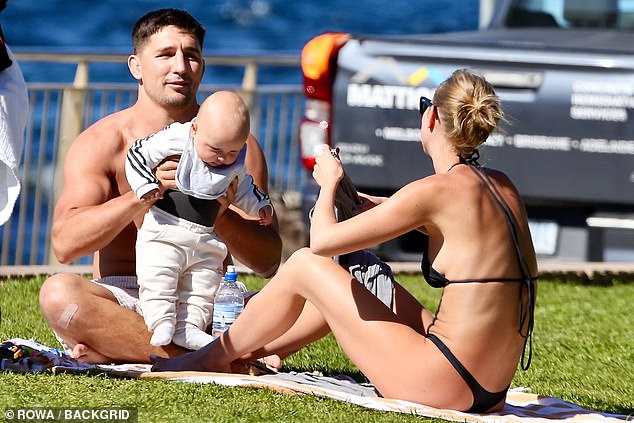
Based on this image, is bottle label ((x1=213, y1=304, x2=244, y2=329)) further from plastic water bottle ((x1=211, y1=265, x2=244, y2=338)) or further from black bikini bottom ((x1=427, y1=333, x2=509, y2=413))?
black bikini bottom ((x1=427, y1=333, x2=509, y2=413))

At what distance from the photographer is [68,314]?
5734 millimetres

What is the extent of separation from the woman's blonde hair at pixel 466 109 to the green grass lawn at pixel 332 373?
1004 mm

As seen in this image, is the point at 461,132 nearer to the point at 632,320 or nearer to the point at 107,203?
the point at 107,203

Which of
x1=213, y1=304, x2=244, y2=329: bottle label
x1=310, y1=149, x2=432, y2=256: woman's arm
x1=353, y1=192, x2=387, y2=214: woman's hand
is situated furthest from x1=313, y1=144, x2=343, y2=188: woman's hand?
x1=213, y1=304, x2=244, y2=329: bottle label

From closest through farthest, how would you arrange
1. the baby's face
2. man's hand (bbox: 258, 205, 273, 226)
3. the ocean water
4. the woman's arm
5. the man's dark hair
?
the woman's arm
the baby's face
man's hand (bbox: 258, 205, 273, 226)
the man's dark hair
the ocean water

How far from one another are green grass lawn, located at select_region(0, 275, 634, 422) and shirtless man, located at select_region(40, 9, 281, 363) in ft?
1.45

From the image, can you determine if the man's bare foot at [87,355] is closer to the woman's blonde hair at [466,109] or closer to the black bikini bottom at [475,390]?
the black bikini bottom at [475,390]

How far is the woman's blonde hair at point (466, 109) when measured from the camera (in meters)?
5.05

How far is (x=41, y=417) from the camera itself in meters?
4.77

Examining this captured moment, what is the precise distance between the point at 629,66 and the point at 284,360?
267 centimetres

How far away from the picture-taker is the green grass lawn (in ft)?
16.4

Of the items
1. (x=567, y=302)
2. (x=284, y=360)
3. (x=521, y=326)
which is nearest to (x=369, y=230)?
(x=521, y=326)

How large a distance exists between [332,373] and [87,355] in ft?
3.56

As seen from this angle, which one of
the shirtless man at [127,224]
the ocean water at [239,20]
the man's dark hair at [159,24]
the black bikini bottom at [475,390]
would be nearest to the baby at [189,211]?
the shirtless man at [127,224]
